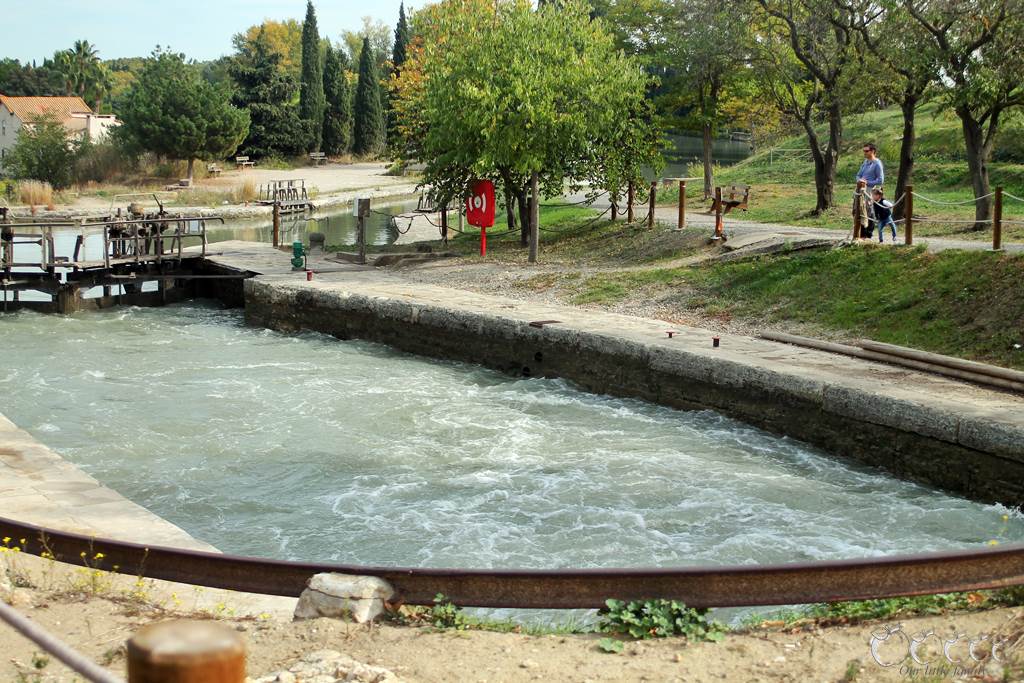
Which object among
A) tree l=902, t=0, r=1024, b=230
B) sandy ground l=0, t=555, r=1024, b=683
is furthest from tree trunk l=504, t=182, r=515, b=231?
sandy ground l=0, t=555, r=1024, b=683

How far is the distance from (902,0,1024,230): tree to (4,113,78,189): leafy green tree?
46.3 metres

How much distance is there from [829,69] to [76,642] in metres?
21.2

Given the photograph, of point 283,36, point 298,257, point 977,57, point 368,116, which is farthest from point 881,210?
point 283,36

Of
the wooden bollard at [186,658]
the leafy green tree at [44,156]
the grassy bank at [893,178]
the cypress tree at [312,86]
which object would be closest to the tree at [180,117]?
the leafy green tree at [44,156]

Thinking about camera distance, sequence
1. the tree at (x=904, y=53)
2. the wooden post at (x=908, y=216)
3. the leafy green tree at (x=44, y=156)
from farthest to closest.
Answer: the leafy green tree at (x=44, y=156)
the tree at (x=904, y=53)
the wooden post at (x=908, y=216)

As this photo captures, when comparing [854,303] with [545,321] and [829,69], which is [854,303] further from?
[829,69]

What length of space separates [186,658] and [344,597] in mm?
3230

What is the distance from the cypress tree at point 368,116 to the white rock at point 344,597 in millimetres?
73910

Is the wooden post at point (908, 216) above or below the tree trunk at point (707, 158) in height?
below

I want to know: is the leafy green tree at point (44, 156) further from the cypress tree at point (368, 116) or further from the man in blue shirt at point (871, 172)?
the man in blue shirt at point (871, 172)

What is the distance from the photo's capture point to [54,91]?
101875 mm

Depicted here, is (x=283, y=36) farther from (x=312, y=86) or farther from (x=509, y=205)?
(x=509, y=205)

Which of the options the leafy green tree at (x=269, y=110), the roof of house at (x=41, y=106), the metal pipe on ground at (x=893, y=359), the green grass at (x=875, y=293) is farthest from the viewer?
the roof of house at (x=41, y=106)

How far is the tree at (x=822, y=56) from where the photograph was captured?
2217 cm
